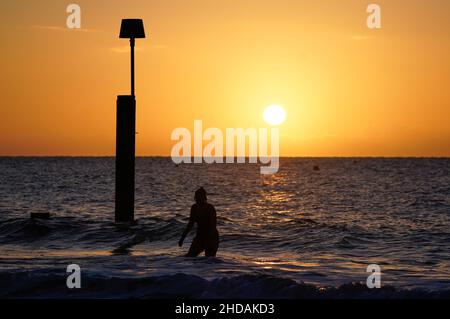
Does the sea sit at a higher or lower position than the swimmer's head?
lower

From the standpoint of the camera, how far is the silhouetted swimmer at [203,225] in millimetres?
16312

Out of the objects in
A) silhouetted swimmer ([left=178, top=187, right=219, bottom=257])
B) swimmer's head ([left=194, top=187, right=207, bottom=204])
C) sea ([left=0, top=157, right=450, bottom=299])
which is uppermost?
swimmer's head ([left=194, top=187, right=207, bottom=204])

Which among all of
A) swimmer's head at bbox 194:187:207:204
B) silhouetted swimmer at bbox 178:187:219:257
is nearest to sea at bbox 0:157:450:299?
silhouetted swimmer at bbox 178:187:219:257

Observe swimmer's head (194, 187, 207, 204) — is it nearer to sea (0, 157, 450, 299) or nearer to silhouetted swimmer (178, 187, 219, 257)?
silhouetted swimmer (178, 187, 219, 257)

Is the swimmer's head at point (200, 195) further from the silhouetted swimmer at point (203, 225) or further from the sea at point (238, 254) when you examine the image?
the sea at point (238, 254)

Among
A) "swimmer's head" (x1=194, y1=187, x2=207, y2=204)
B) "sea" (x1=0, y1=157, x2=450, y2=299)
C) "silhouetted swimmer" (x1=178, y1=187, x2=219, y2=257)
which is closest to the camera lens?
"sea" (x1=0, y1=157, x2=450, y2=299)

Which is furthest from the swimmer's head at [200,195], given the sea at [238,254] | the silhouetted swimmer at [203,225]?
the sea at [238,254]

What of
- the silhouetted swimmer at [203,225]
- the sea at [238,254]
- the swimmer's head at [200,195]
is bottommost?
the sea at [238,254]

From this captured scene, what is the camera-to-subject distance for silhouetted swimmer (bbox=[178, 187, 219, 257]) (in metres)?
16.3

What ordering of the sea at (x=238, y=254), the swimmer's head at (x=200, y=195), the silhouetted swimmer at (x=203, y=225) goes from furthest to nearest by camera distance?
the silhouetted swimmer at (x=203, y=225)
the swimmer's head at (x=200, y=195)
the sea at (x=238, y=254)

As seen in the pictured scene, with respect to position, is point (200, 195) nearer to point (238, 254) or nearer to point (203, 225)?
point (203, 225)
